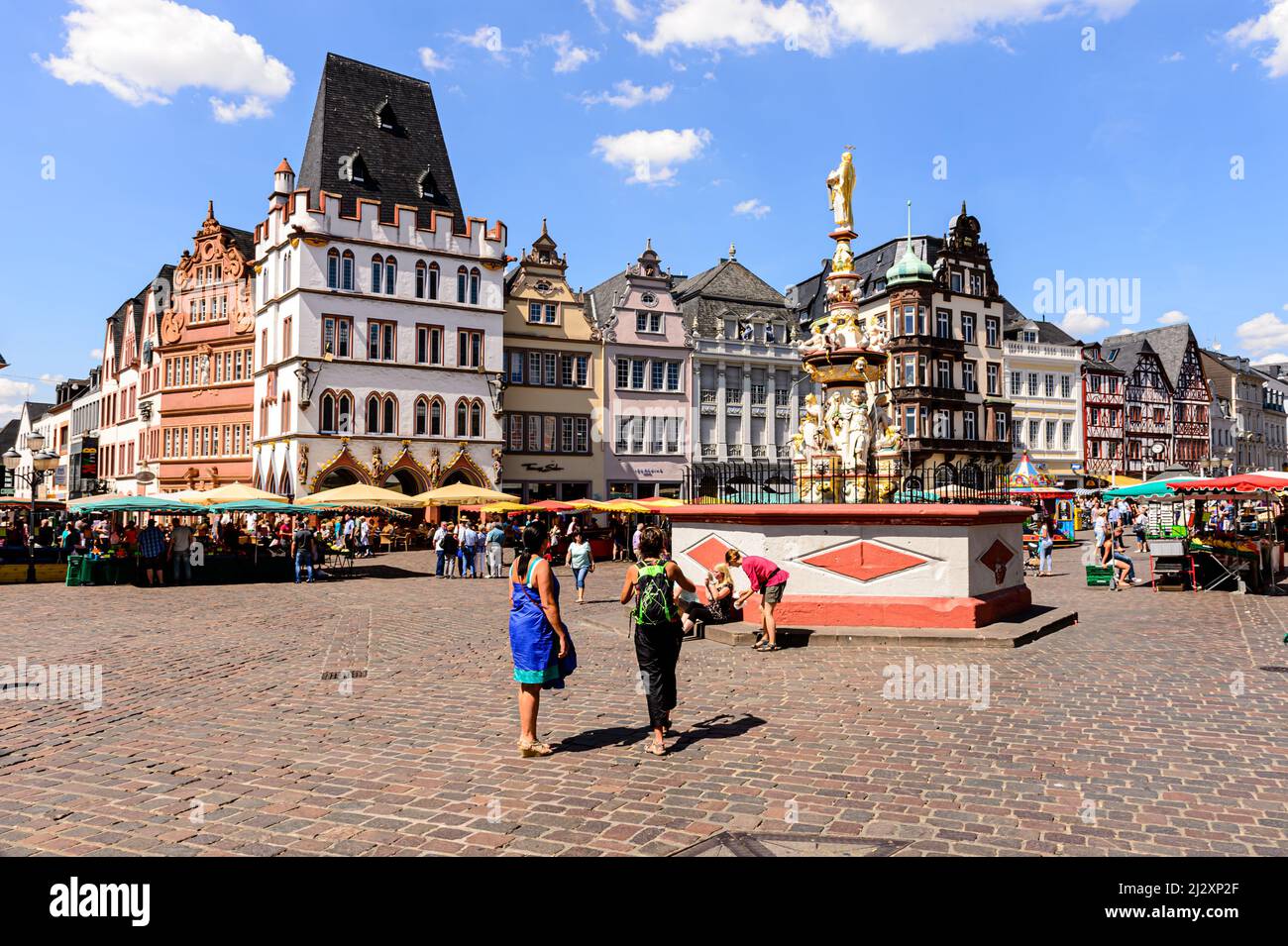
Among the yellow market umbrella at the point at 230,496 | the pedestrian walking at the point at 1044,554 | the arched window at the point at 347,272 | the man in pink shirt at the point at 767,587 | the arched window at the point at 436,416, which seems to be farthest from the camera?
the arched window at the point at 436,416

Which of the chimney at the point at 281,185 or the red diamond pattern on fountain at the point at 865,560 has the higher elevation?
the chimney at the point at 281,185

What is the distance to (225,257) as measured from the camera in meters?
49.8

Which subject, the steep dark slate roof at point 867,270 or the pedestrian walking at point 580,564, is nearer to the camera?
the pedestrian walking at point 580,564

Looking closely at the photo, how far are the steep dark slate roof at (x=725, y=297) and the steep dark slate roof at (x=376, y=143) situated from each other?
46.1ft

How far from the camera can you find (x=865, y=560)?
13.5m

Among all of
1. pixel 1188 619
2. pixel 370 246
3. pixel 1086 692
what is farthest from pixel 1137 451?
pixel 1086 692

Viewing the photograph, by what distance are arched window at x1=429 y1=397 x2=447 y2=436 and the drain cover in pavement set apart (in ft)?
134

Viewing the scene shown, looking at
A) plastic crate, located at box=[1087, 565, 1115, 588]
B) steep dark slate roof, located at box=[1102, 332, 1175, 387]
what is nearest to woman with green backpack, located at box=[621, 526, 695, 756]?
plastic crate, located at box=[1087, 565, 1115, 588]

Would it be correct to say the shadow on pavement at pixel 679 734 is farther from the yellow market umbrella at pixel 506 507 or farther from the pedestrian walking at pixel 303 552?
the yellow market umbrella at pixel 506 507

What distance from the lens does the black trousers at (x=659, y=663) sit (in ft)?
23.6

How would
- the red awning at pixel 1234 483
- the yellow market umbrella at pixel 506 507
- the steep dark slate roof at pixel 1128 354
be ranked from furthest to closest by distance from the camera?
the steep dark slate roof at pixel 1128 354, the yellow market umbrella at pixel 506 507, the red awning at pixel 1234 483

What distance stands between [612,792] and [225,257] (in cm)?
5087

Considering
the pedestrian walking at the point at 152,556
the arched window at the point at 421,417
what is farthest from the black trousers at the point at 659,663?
the arched window at the point at 421,417
